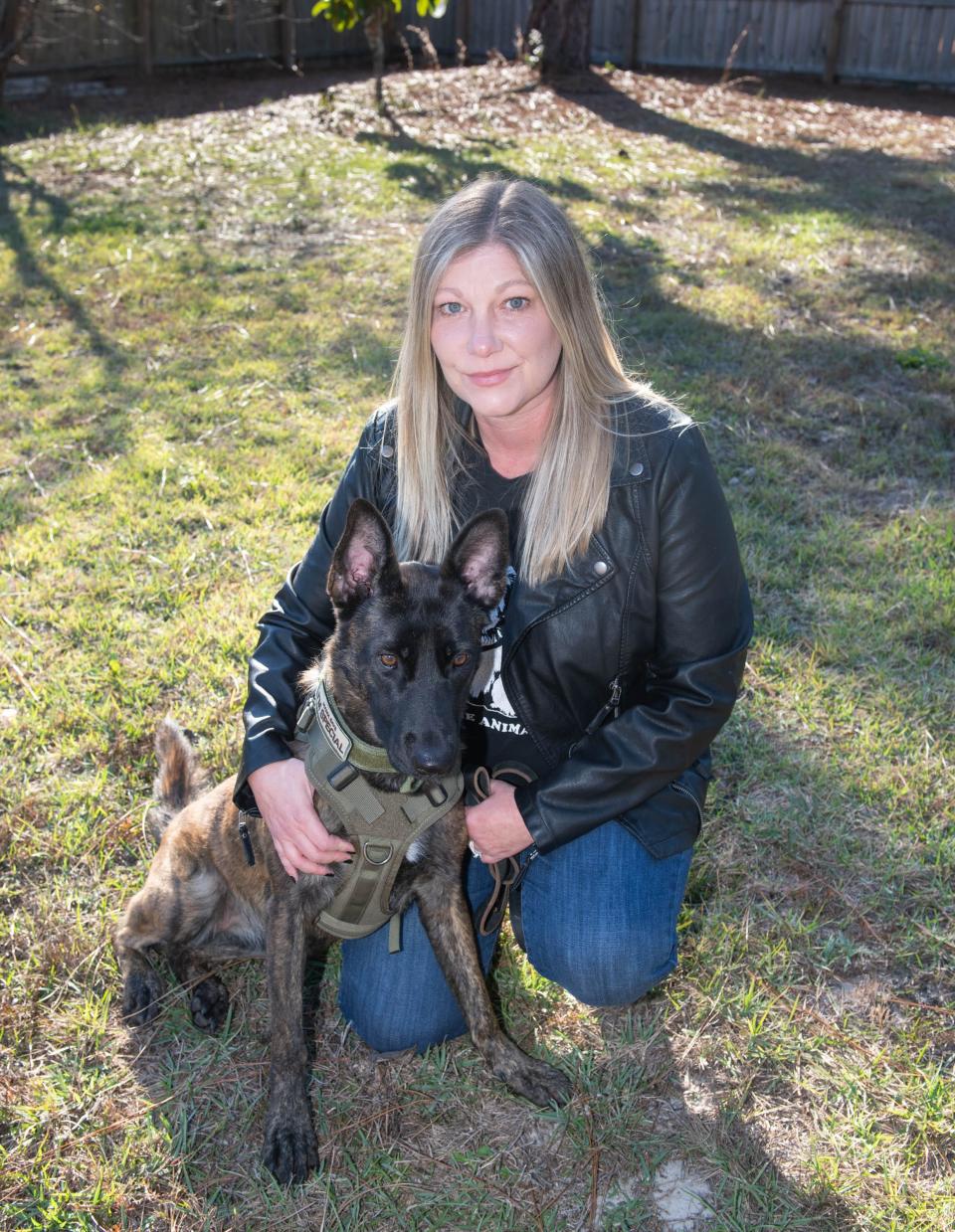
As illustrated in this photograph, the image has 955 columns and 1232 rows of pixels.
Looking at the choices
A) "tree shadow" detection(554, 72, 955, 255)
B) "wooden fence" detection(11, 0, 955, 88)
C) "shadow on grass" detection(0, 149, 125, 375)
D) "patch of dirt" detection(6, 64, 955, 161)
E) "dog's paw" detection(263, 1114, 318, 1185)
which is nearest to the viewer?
"dog's paw" detection(263, 1114, 318, 1185)

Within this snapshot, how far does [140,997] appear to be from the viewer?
3.12m

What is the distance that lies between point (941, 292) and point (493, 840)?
7.24 meters

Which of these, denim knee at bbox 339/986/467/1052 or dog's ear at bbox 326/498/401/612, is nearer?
dog's ear at bbox 326/498/401/612

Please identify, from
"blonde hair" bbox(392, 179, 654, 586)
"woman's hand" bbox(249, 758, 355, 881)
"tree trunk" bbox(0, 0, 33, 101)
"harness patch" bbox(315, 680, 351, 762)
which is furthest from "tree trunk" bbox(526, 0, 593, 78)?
"woman's hand" bbox(249, 758, 355, 881)

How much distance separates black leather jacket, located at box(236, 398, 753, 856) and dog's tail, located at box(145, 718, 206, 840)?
553mm

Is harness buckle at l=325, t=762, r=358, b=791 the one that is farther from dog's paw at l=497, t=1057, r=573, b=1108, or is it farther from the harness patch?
dog's paw at l=497, t=1057, r=573, b=1108

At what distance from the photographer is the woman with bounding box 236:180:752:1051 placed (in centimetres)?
287

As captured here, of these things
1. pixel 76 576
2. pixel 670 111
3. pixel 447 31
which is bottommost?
pixel 76 576

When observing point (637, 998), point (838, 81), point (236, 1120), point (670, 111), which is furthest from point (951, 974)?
point (838, 81)

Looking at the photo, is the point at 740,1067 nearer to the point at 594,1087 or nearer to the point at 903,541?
the point at 594,1087

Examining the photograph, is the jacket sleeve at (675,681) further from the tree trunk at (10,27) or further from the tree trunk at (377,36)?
the tree trunk at (10,27)

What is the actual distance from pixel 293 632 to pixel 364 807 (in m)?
0.72

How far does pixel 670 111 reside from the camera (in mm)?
14320

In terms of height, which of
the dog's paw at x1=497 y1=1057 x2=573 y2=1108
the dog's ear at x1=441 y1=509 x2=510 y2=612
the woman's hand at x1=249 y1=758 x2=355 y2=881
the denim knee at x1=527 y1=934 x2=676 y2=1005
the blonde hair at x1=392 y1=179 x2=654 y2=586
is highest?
the blonde hair at x1=392 y1=179 x2=654 y2=586
